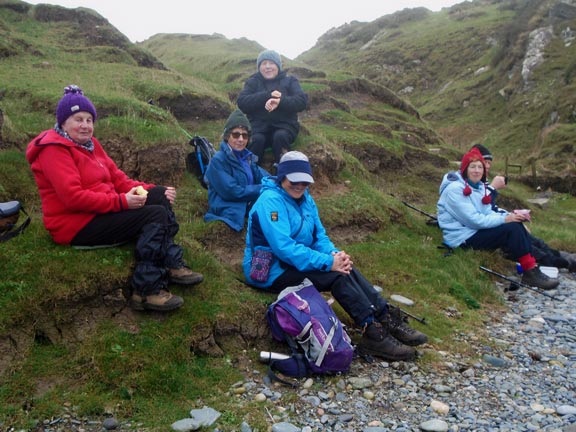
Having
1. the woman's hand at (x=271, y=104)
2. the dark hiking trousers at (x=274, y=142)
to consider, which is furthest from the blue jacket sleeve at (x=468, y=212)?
the woman's hand at (x=271, y=104)

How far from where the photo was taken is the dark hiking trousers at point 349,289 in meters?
7.12

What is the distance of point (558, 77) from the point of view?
45.8 meters

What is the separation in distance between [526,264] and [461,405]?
638 centimetres

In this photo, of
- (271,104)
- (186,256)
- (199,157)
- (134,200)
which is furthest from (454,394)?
(271,104)

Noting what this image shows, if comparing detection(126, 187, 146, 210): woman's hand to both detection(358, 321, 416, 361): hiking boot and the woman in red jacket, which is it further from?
detection(358, 321, 416, 361): hiking boot

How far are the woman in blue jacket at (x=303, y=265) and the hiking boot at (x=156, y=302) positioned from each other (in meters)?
1.47

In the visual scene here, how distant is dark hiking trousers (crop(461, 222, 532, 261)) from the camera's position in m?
11.3

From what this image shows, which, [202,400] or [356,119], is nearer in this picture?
[202,400]

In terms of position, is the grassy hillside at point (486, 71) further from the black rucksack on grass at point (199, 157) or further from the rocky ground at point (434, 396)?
the rocky ground at point (434, 396)

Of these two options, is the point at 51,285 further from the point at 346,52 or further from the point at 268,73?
the point at 346,52

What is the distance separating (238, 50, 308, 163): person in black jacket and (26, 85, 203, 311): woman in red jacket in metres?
6.12

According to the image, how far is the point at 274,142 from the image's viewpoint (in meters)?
13.2

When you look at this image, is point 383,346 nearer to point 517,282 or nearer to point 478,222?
point 478,222

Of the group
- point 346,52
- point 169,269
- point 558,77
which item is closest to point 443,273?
point 169,269
